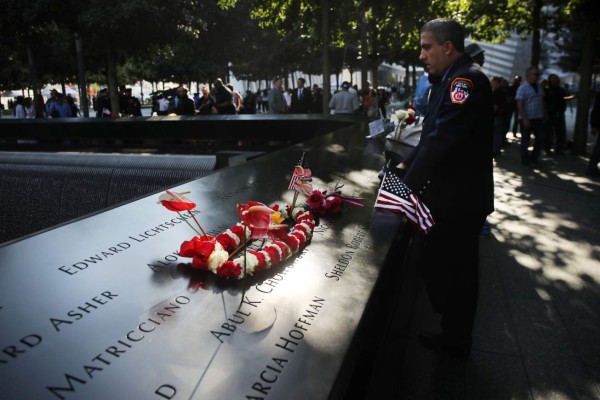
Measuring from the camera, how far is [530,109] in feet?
32.0

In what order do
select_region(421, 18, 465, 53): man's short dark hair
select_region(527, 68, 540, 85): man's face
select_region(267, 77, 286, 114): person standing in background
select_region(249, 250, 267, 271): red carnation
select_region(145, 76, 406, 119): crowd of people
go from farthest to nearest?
1. select_region(267, 77, 286, 114): person standing in background
2. select_region(145, 76, 406, 119): crowd of people
3. select_region(527, 68, 540, 85): man's face
4. select_region(421, 18, 465, 53): man's short dark hair
5. select_region(249, 250, 267, 271): red carnation

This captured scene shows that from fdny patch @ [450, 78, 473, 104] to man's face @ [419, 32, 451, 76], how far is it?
279 millimetres

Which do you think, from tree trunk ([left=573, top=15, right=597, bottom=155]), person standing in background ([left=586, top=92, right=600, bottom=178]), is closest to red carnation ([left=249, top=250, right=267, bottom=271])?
person standing in background ([left=586, top=92, right=600, bottom=178])

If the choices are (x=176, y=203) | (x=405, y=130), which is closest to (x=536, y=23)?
(x=405, y=130)

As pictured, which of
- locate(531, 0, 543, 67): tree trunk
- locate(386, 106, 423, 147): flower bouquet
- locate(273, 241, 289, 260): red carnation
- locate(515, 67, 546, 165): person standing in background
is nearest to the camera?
locate(273, 241, 289, 260): red carnation

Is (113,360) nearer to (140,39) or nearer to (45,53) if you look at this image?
(140,39)

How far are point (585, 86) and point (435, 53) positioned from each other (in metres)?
10.4

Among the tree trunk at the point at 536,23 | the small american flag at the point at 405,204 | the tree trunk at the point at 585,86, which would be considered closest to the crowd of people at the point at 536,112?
the tree trunk at the point at 585,86

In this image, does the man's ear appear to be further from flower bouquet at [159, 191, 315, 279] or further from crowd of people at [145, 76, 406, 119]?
crowd of people at [145, 76, 406, 119]

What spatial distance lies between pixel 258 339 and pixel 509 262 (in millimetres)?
4058

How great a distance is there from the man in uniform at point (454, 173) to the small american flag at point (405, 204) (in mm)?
57

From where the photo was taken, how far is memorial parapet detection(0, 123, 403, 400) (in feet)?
4.21

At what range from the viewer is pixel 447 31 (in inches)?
110

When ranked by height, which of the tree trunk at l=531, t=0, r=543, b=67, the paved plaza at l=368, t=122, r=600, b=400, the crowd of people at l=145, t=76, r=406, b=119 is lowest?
the paved plaza at l=368, t=122, r=600, b=400
